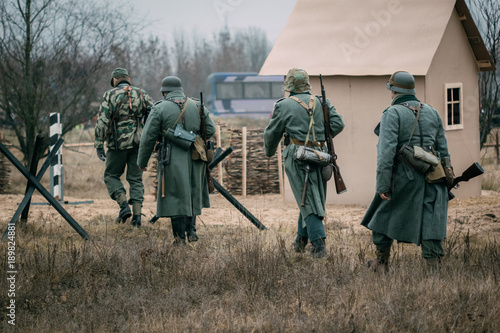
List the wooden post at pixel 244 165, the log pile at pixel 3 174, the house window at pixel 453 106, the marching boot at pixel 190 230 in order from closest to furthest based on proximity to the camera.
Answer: the marching boot at pixel 190 230
the house window at pixel 453 106
the log pile at pixel 3 174
the wooden post at pixel 244 165

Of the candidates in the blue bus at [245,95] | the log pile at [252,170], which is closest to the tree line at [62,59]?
the log pile at [252,170]

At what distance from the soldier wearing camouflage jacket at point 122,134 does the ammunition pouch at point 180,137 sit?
1541mm

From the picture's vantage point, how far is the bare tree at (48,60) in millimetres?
13320

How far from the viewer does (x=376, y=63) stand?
1175 centimetres

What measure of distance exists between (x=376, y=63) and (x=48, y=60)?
271 inches

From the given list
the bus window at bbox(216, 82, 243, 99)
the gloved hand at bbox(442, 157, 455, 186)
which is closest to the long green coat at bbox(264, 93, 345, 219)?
the gloved hand at bbox(442, 157, 455, 186)

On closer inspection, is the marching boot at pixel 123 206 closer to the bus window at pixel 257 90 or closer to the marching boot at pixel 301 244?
the marching boot at pixel 301 244

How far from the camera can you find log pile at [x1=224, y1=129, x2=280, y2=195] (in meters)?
14.3

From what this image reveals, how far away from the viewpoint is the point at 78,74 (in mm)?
14992

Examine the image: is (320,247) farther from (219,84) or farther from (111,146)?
(219,84)

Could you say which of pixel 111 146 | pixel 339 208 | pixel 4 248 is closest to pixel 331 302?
pixel 4 248

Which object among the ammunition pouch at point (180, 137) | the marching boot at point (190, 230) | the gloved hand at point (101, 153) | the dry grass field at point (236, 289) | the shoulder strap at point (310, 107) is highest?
the shoulder strap at point (310, 107)

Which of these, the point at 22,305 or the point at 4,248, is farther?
the point at 4,248

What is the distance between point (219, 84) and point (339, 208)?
28.1 m
